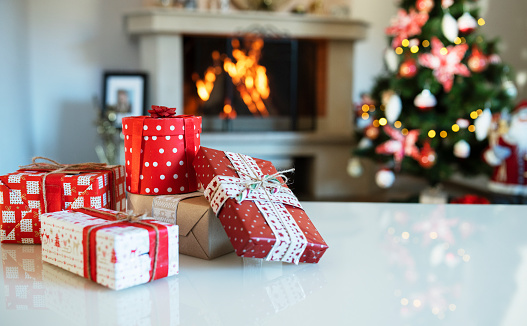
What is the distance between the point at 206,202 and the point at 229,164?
68mm

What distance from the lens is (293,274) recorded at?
26.9 inches

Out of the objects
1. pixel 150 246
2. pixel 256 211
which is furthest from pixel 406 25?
pixel 150 246

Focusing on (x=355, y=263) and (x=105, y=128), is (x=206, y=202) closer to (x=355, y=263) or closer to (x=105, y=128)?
(x=355, y=263)

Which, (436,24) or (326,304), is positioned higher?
(436,24)

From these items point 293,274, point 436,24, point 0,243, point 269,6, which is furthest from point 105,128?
point 293,274

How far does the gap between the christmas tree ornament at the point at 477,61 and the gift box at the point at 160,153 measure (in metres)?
2.76

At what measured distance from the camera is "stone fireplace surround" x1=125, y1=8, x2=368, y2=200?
3777mm

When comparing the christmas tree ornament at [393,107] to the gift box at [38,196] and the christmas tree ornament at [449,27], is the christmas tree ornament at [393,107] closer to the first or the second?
the christmas tree ornament at [449,27]

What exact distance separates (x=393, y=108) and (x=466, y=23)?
65 centimetres

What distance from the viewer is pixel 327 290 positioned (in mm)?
625

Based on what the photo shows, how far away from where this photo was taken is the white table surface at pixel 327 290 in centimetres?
54

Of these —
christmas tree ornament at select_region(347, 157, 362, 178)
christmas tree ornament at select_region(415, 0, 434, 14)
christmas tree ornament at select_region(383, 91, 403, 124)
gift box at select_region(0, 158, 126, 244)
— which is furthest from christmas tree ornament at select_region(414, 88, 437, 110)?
gift box at select_region(0, 158, 126, 244)

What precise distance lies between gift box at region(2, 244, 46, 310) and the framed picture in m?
3.18

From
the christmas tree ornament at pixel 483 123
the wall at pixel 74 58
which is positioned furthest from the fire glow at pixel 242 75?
the christmas tree ornament at pixel 483 123
